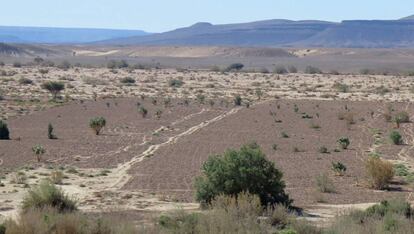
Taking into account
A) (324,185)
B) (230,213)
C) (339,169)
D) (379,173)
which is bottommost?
(339,169)

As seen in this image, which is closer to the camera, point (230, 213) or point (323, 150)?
point (230, 213)

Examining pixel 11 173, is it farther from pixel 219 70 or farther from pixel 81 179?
pixel 219 70

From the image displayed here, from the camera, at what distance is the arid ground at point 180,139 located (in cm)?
2556

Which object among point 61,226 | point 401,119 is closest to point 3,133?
point 401,119

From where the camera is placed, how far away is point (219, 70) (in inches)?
5320

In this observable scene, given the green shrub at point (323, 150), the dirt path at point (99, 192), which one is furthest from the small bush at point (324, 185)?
the green shrub at point (323, 150)

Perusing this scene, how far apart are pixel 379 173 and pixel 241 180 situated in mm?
7329

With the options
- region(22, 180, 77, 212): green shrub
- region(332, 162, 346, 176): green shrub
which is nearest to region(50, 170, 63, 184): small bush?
region(22, 180, 77, 212): green shrub

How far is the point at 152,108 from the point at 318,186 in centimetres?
3593

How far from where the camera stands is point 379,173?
27.4m

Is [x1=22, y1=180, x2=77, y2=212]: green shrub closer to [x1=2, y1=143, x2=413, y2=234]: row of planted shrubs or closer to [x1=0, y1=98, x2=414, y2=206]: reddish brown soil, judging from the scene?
[x1=2, y1=143, x2=413, y2=234]: row of planted shrubs

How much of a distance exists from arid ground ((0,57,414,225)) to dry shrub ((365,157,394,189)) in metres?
0.38

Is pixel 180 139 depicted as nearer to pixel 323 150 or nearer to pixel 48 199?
pixel 323 150

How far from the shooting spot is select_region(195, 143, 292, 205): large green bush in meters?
21.8
